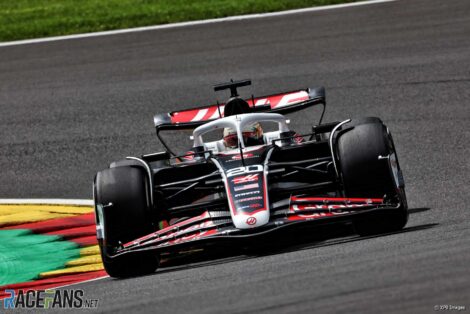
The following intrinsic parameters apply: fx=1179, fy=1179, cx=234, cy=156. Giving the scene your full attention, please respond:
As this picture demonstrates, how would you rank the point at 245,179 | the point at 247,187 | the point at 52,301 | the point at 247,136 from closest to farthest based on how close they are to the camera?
the point at 52,301
the point at 247,187
the point at 245,179
the point at 247,136

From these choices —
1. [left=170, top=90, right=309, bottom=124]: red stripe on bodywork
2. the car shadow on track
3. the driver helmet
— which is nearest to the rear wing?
[left=170, top=90, right=309, bottom=124]: red stripe on bodywork

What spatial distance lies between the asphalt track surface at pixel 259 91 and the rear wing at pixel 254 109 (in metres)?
1.34

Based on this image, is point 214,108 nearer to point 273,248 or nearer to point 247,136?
point 247,136

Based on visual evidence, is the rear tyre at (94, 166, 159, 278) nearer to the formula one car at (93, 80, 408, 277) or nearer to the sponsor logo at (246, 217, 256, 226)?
the formula one car at (93, 80, 408, 277)

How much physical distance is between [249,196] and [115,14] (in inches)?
386

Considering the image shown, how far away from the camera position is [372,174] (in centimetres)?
841

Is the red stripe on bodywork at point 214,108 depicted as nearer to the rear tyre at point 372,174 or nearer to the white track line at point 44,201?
the white track line at point 44,201

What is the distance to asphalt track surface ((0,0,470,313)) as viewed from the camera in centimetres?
850

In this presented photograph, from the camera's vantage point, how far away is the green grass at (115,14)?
17.0 meters

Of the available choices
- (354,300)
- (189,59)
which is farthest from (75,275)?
(189,59)

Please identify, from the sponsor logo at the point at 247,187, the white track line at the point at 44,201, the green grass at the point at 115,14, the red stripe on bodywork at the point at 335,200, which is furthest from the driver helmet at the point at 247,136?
the green grass at the point at 115,14

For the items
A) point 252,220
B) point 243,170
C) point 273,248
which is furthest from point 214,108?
point 252,220

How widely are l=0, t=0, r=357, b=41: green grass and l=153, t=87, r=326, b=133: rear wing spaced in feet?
21.3

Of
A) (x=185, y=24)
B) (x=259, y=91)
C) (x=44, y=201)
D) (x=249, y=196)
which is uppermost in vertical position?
(x=185, y=24)
